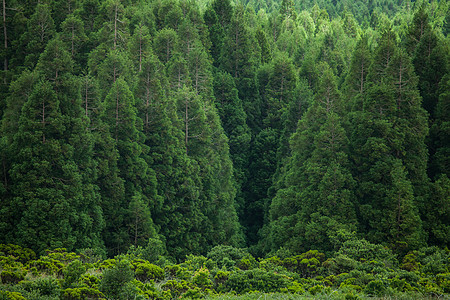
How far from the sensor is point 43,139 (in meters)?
32.0

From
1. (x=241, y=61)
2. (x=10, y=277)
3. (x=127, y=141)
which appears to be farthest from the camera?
(x=241, y=61)

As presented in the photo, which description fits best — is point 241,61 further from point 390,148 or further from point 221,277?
point 221,277

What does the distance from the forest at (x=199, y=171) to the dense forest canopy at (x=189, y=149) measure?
5.0 inches

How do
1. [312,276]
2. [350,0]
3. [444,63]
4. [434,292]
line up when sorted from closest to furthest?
1. [434,292]
2. [312,276]
3. [444,63]
4. [350,0]

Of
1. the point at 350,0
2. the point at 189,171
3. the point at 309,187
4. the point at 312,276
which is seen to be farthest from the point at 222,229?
the point at 350,0

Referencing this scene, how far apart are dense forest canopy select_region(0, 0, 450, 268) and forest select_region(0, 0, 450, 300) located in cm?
13

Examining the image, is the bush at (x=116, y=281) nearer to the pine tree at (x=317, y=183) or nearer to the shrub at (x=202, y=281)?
the shrub at (x=202, y=281)

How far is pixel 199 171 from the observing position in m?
45.2

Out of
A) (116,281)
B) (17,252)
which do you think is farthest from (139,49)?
(116,281)

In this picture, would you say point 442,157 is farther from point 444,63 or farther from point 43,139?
point 43,139

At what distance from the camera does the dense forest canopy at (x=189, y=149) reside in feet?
105

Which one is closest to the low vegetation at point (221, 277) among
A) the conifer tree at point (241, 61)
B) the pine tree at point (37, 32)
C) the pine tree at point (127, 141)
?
the pine tree at point (127, 141)

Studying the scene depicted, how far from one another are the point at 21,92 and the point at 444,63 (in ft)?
110

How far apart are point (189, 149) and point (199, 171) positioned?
263 centimetres
